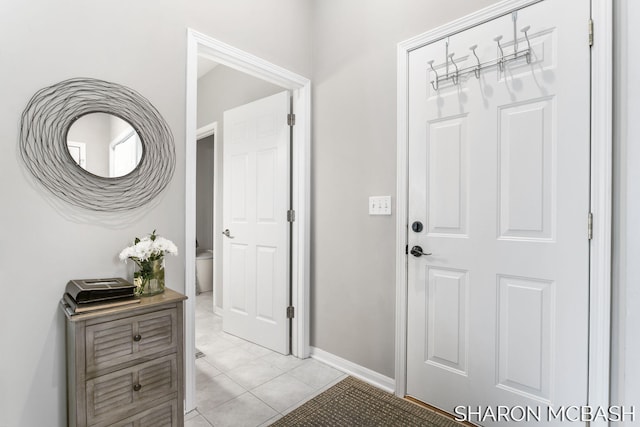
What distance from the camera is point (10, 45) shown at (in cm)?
135

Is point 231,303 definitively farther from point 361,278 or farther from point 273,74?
point 273,74

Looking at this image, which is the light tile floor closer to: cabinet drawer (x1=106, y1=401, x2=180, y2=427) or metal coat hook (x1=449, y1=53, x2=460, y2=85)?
cabinet drawer (x1=106, y1=401, x2=180, y2=427)

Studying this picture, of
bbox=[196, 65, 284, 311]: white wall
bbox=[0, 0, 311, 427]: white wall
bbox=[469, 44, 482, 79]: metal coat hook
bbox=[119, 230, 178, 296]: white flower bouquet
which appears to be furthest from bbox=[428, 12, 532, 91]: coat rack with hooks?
bbox=[119, 230, 178, 296]: white flower bouquet

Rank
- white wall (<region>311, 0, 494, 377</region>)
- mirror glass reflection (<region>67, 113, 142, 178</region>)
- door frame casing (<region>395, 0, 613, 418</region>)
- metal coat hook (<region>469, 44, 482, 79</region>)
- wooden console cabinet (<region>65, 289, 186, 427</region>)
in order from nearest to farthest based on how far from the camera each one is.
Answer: wooden console cabinet (<region>65, 289, 186, 427</region>)
door frame casing (<region>395, 0, 613, 418</region>)
mirror glass reflection (<region>67, 113, 142, 178</region>)
metal coat hook (<region>469, 44, 482, 79</region>)
white wall (<region>311, 0, 494, 377</region>)

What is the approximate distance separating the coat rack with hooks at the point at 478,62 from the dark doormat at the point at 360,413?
5.65 ft

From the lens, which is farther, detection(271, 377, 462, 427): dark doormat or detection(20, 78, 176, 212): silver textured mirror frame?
detection(271, 377, 462, 427): dark doormat

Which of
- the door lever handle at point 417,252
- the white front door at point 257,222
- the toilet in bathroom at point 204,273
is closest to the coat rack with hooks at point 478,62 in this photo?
the door lever handle at point 417,252

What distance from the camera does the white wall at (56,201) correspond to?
1.35 meters

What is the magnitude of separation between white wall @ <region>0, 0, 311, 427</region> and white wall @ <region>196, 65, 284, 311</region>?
47.3 inches

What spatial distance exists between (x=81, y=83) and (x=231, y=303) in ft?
6.86

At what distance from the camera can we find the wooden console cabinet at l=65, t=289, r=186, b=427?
1236mm

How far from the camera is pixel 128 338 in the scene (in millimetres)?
1339

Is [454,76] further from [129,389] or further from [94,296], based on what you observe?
[129,389]

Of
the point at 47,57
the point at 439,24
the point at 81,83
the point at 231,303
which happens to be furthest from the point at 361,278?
the point at 47,57
